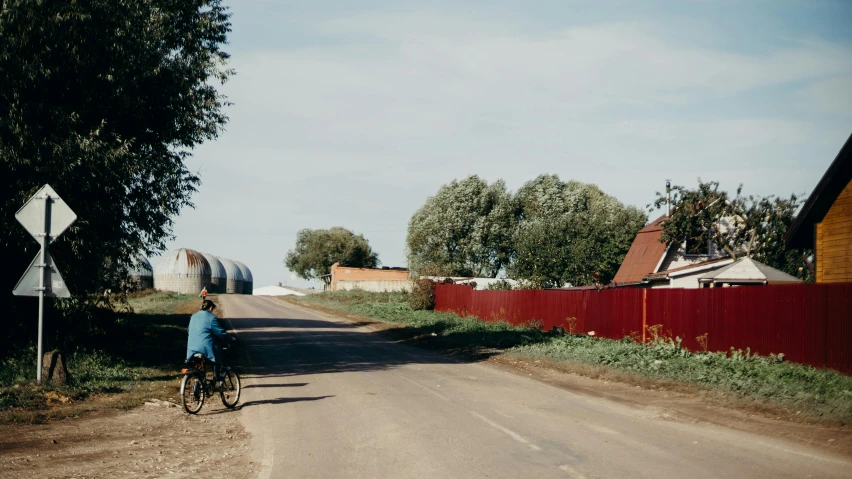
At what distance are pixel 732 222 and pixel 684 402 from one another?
31906mm

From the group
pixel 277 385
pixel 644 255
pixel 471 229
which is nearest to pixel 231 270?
pixel 471 229

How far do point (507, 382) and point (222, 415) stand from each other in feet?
21.0

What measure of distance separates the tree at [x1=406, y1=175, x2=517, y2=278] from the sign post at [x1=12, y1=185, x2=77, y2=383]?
194ft

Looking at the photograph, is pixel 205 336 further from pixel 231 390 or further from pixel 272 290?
pixel 272 290

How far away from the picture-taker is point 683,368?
15773mm

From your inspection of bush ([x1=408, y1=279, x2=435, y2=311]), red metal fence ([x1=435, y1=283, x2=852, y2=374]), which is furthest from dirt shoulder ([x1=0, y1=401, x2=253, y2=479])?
bush ([x1=408, y1=279, x2=435, y2=311])

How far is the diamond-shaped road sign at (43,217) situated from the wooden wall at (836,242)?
57.2 ft

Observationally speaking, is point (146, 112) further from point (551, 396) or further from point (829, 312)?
point (829, 312)

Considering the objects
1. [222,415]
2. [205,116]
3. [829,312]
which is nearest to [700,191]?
[829,312]

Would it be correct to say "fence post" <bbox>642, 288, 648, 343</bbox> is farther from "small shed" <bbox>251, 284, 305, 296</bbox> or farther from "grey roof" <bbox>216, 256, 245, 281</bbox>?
"small shed" <bbox>251, 284, 305, 296</bbox>

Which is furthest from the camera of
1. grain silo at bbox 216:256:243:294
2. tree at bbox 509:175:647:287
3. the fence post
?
grain silo at bbox 216:256:243:294

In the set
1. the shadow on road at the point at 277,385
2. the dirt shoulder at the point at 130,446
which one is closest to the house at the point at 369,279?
the shadow on road at the point at 277,385

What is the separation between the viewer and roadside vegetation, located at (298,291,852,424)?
11898 mm

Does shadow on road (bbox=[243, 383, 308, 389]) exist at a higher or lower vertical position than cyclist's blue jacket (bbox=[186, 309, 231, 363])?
lower
